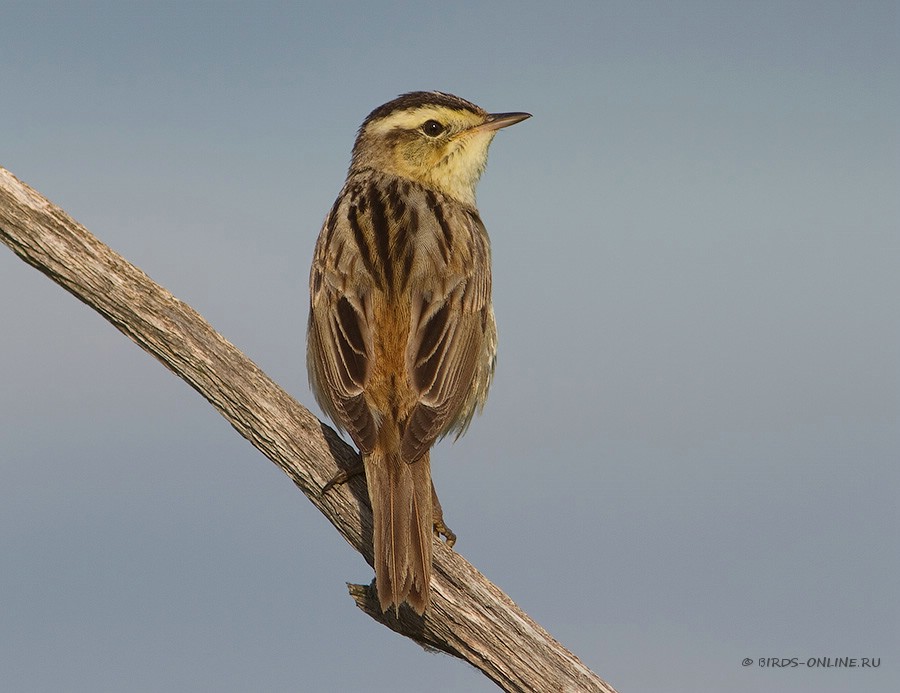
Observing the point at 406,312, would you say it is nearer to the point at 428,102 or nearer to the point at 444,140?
the point at 444,140

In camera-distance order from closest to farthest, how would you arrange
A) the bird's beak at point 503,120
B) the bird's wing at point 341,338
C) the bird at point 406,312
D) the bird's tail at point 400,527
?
the bird's tail at point 400,527 < the bird at point 406,312 < the bird's wing at point 341,338 < the bird's beak at point 503,120

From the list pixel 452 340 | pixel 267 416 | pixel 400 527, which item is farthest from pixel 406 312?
pixel 400 527

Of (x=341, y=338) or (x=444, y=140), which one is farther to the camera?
(x=444, y=140)

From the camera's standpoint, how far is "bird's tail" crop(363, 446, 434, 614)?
5164 mm

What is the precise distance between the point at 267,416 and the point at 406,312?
1008mm

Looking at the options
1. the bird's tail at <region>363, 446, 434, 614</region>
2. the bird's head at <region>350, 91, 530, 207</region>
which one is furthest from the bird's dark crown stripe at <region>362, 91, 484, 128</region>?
the bird's tail at <region>363, 446, 434, 614</region>

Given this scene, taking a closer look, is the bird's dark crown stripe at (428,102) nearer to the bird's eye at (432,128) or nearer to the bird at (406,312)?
the bird at (406,312)

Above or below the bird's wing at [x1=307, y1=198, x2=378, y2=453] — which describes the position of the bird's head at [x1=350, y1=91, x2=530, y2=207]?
above

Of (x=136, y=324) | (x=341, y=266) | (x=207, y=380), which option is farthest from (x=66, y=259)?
(x=341, y=266)

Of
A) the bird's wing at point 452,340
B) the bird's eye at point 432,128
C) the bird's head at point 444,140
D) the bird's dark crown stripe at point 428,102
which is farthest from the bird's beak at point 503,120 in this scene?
the bird's wing at point 452,340

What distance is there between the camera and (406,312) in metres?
6.04

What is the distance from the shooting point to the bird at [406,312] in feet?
17.6

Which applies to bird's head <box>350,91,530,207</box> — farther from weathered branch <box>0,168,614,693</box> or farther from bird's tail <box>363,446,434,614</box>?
bird's tail <box>363,446,434,614</box>

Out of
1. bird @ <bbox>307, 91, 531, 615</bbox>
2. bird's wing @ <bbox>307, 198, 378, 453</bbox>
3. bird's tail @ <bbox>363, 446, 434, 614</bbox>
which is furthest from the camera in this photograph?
bird's wing @ <bbox>307, 198, 378, 453</bbox>
